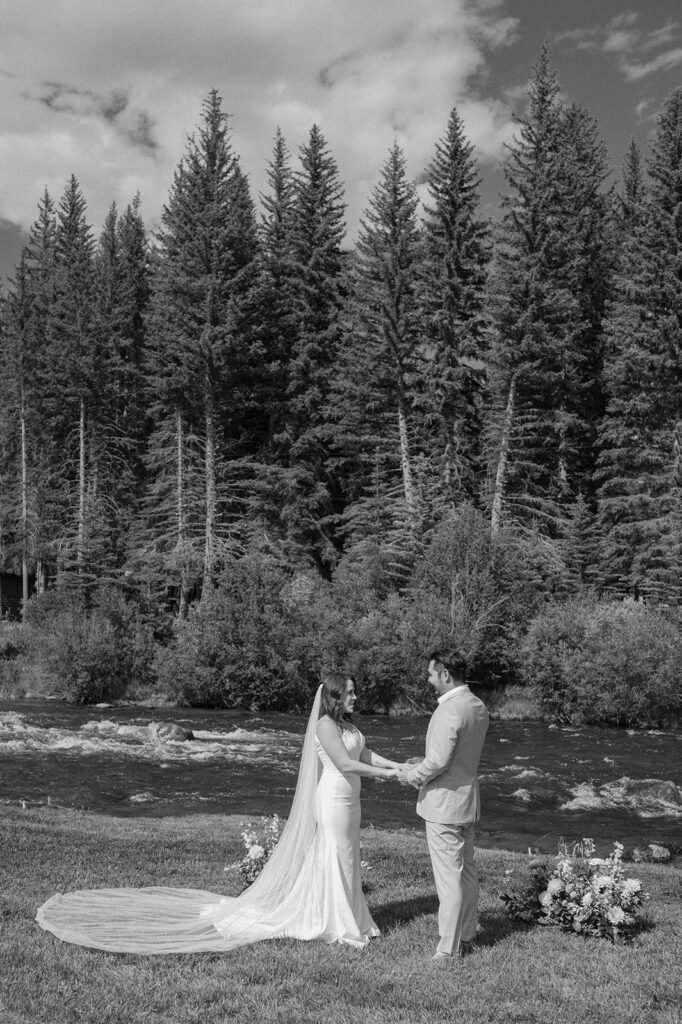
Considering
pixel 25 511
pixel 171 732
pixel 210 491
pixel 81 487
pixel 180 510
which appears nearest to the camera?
pixel 171 732

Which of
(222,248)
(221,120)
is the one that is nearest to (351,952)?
(222,248)

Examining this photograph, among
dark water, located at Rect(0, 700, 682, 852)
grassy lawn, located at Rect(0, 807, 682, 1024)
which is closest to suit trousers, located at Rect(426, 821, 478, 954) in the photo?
grassy lawn, located at Rect(0, 807, 682, 1024)

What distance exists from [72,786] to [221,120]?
3959cm

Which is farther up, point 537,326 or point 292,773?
point 537,326

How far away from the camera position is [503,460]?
41906mm

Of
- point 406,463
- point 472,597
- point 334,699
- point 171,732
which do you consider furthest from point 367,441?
point 334,699

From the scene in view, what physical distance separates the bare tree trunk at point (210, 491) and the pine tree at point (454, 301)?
10.8 metres

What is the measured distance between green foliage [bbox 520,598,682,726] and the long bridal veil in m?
24.3

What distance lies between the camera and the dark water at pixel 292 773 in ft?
53.8

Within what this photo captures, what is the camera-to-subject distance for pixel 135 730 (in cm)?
2600

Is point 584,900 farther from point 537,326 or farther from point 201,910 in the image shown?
point 537,326

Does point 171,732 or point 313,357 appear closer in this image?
point 171,732

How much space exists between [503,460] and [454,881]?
1393 inches

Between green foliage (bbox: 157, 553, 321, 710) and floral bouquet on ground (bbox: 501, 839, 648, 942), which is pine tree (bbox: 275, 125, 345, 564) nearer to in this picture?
green foliage (bbox: 157, 553, 321, 710)
